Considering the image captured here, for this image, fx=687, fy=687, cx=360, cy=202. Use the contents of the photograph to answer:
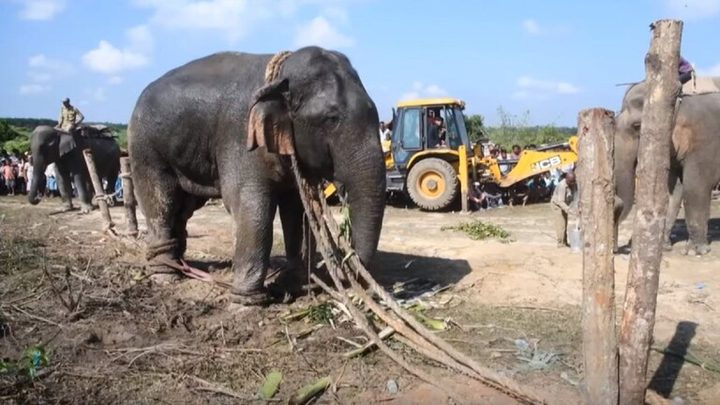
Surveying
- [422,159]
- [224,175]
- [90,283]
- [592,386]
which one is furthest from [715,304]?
[422,159]

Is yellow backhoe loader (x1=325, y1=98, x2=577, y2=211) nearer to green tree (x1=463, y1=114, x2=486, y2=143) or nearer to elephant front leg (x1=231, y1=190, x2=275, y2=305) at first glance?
elephant front leg (x1=231, y1=190, x2=275, y2=305)

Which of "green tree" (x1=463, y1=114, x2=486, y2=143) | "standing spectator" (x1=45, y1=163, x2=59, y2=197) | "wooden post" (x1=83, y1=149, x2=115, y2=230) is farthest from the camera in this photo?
"green tree" (x1=463, y1=114, x2=486, y2=143)

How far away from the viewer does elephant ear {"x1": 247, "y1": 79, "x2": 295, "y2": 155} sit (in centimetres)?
640

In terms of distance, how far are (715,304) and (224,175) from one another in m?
5.21

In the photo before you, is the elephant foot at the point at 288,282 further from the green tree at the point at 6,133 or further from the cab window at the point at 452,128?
the green tree at the point at 6,133

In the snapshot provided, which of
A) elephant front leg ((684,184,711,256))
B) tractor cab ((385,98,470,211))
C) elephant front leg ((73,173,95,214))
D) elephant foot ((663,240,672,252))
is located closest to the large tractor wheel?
tractor cab ((385,98,470,211))

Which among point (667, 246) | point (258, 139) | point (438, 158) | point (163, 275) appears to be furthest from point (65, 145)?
point (667, 246)

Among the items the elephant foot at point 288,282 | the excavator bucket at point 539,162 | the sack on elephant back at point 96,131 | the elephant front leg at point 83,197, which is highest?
the sack on elephant back at point 96,131

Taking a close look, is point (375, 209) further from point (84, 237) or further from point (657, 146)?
point (84, 237)

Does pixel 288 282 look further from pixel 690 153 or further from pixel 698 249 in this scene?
pixel 690 153

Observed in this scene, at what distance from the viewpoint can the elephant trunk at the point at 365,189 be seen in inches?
253

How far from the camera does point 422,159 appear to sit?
16906 mm

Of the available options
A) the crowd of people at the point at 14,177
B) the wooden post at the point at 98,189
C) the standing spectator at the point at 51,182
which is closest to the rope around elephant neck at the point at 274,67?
the wooden post at the point at 98,189

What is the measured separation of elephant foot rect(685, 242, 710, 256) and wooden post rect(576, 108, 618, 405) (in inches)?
250
